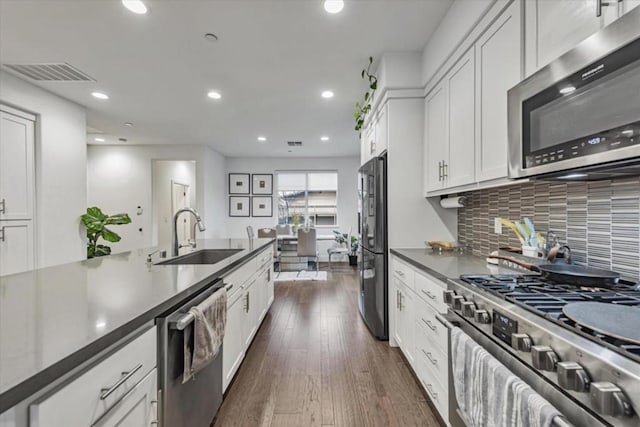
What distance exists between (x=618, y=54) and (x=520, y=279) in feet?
2.94

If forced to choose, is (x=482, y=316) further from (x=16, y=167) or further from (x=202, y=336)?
(x=16, y=167)

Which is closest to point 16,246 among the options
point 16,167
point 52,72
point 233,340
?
point 16,167

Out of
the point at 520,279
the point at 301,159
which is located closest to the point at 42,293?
the point at 520,279

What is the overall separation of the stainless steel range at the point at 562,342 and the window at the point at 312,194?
6169mm

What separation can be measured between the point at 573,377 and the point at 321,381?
70.1 inches

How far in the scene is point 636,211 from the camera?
3.79 feet

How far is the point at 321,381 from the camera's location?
2115 millimetres

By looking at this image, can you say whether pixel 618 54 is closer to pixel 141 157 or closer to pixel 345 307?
pixel 345 307

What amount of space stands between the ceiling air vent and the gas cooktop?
4005 mm

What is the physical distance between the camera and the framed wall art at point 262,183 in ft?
24.1

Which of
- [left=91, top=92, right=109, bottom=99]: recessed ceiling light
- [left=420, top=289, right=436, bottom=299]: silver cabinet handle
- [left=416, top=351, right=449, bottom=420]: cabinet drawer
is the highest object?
[left=91, top=92, right=109, bottom=99]: recessed ceiling light

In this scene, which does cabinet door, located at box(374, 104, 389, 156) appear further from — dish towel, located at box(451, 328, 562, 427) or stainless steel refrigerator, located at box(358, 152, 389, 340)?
dish towel, located at box(451, 328, 562, 427)

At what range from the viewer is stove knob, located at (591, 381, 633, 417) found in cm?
57

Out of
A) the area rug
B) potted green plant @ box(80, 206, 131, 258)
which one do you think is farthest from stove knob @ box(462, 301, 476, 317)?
potted green plant @ box(80, 206, 131, 258)
